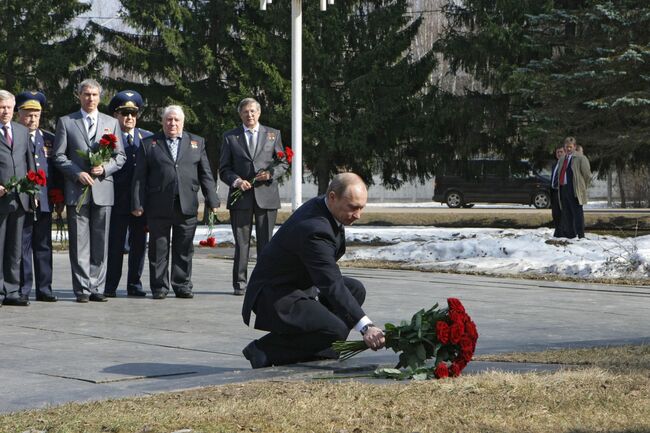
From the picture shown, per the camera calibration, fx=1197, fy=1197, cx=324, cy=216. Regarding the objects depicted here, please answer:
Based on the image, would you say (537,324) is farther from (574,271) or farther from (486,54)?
(486,54)

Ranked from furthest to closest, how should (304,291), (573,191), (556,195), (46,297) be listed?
(556,195) < (573,191) < (46,297) < (304,291)

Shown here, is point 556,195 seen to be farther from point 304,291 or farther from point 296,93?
point 304,291

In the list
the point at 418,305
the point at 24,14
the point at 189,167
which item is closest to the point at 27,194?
the point at 189,167

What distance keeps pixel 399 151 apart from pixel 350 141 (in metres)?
2.35

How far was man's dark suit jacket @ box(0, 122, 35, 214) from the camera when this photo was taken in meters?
11.6

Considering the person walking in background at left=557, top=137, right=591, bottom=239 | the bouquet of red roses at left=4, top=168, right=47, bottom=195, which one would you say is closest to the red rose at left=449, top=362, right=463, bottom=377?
the bouquet of red roses at left=4, top=168, right=47, bottom=195

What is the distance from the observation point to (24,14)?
142 ft

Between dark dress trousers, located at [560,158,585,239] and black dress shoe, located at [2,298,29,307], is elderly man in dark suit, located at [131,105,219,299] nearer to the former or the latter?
black dress shoe, located at [2,298,29,307]

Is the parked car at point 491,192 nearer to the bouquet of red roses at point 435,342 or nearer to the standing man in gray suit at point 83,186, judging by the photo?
the standing man in gray suit at point 83,186

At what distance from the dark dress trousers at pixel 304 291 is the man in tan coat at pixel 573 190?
1370cm

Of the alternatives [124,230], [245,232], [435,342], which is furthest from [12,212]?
[435,342]

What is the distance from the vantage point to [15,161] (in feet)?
38.3

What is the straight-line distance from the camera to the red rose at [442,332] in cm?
667

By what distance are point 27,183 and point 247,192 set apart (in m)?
2.47
